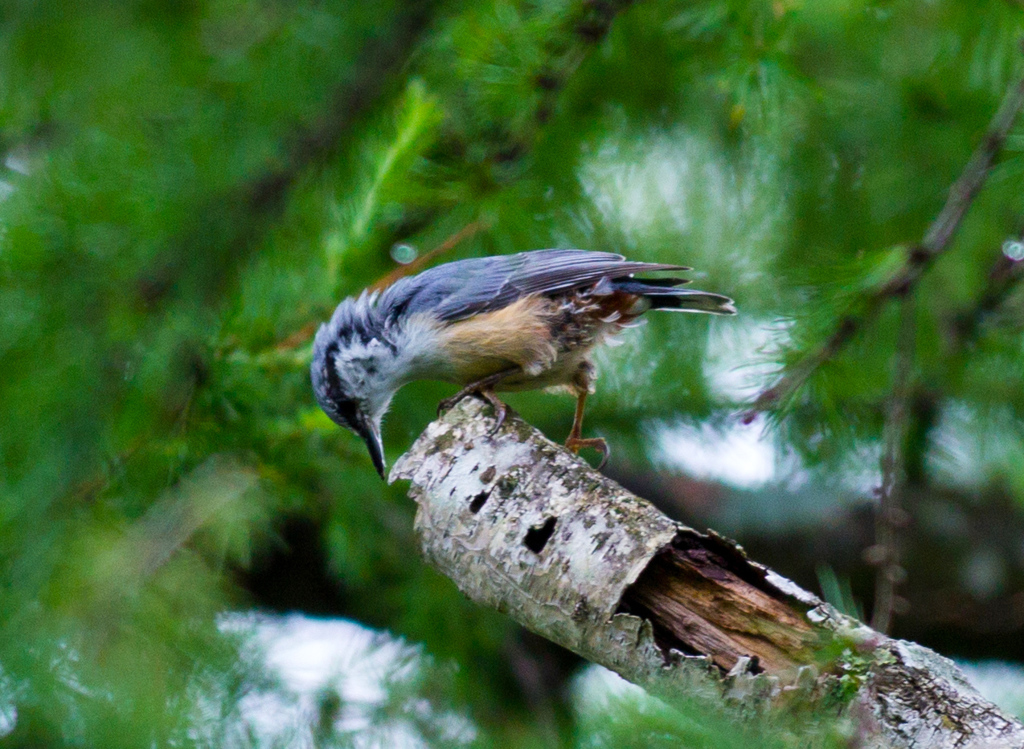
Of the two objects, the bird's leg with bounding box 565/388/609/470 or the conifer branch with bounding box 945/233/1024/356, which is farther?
the conifer branch with bounding box 945/233/1024/356

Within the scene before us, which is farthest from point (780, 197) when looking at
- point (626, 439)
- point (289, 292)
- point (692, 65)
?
point (289, 292)

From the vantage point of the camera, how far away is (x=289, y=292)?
2.60 meters

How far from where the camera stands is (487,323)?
8.14 feet

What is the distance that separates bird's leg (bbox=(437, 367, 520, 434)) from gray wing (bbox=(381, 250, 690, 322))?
0.18 metres

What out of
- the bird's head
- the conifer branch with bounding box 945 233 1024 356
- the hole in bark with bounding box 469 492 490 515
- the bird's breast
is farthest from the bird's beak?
the conifer branch with bounding box 945 233 1024 356

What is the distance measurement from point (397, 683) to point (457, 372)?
107cm

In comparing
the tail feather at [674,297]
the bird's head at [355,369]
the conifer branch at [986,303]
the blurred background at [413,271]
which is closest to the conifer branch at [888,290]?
the blurred background at [413,271]

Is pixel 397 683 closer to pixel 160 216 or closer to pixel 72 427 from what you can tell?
pixel 72 427

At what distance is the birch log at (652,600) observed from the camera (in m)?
1.38

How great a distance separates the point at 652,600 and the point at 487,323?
42.1 inches

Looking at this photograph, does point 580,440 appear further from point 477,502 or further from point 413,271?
point 477,502

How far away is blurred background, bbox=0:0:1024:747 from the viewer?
6.45ft

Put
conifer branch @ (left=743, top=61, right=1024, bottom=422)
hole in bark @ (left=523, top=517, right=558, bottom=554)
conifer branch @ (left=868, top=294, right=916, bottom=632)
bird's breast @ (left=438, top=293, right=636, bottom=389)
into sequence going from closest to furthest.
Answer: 1. hole in bark @ (left=523, top=517, right=558, bottom=554)
2. conifer branch @ (left=868, top=294, right=916, bottom=632)
3. conifer branch @ (left=743, top=61, right=1024, bottom=422)
4. bird's breast @ (left=438, top=293, right=636, bottom=389)

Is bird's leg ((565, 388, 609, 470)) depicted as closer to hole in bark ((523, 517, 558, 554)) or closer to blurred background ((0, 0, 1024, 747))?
blurred background ((0, 0, 1024, 747))
